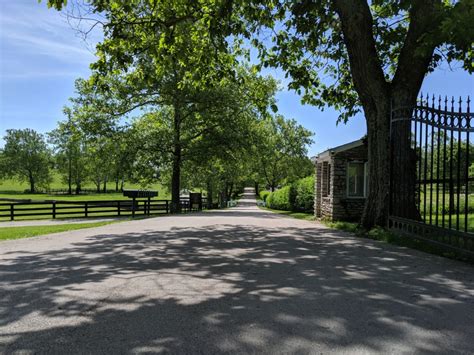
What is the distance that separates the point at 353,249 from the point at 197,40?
28.5 feet

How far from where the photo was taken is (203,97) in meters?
24.7

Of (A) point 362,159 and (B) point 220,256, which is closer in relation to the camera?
(B) point 220,256

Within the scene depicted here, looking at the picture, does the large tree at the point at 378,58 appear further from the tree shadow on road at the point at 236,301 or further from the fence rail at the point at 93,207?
the fence rail at the point at 93,207

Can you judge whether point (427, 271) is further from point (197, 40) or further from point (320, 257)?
point (197, 40)

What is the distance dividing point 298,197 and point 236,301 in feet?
73.3

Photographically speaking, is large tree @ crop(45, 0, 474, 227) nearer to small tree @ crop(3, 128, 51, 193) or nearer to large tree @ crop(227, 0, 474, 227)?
large tree @ crop(227, 0, 474, 227)

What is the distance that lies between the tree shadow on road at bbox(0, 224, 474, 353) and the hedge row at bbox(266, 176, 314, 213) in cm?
1624

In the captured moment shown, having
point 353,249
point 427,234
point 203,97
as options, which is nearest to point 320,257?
point 353,249

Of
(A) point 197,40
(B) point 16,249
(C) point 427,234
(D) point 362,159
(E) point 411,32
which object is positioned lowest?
(B) point 16,249

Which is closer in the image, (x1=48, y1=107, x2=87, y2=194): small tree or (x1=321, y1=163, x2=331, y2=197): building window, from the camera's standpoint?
(x1=321, y1=163, x2=331, y2=197): building window

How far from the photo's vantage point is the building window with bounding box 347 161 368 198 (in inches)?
634

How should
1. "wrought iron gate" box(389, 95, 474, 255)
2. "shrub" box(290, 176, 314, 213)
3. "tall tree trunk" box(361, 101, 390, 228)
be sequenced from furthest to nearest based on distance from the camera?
"shrub" box(290, 176, 314, 213), "tall tree trunk" box(361, 101, 390, 228), "wrought iron gate" box(389, 95, 474, 255)

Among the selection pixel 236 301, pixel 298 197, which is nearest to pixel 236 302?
pixel 236 301

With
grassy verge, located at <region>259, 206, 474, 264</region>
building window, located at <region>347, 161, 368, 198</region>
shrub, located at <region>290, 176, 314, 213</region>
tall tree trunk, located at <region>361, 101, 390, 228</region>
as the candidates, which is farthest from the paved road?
shrub, located at <region>290, 176, 314, 213</region>
